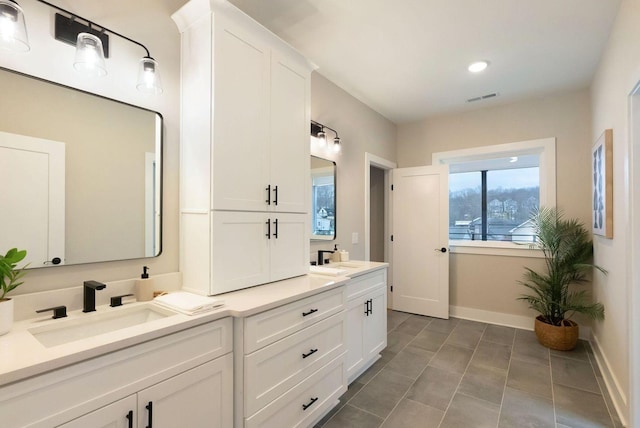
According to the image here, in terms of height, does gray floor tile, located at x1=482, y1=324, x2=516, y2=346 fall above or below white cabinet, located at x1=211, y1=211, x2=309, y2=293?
below

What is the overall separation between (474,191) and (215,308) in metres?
4.75

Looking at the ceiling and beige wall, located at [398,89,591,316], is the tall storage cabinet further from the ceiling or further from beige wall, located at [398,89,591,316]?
beige wall, located at [398,89,591,316]

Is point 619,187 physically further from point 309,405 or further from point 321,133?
point 309,405

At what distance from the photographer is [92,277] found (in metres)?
1.48

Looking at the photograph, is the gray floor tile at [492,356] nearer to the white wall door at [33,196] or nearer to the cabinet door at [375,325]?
the cabinet door at [375,325]

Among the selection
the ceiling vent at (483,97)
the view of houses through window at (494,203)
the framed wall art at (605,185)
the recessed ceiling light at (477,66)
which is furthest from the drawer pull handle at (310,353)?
the view of houses through window at (494,203)

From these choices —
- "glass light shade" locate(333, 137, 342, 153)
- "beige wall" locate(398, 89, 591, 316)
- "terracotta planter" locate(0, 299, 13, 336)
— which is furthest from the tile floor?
"glass light shade" locate(333, 137, 342, 153)

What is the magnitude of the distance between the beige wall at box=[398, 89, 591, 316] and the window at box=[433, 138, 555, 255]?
0.60 ft

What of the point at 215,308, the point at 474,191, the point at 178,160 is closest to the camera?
the point at 215,308

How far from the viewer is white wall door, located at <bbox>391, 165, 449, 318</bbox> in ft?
13.3

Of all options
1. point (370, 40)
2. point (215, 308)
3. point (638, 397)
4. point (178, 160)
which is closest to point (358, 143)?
point (370, 40)

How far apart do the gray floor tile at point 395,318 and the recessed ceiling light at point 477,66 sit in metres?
3.02

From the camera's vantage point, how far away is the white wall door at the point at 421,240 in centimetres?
405

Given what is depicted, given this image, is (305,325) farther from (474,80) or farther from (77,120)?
(474,80)
